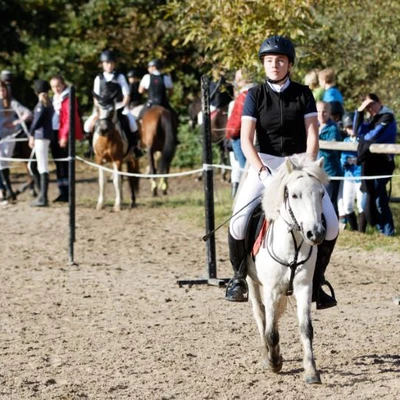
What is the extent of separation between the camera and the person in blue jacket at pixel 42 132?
58.0 ft

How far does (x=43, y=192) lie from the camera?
17797 mm

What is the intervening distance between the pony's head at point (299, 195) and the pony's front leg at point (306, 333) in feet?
1.55

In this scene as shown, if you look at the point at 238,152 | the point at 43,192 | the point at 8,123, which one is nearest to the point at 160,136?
the point at 8,123

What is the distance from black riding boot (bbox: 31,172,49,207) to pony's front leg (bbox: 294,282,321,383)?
11.1m

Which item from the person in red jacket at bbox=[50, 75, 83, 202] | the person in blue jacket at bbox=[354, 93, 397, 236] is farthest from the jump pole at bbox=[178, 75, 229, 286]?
the person in red jacket at bbox=[50, 75, 83, 202]

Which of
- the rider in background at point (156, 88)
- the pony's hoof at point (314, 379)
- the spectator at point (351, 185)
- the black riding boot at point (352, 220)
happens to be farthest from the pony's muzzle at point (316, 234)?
the rider in background at point (156, 88)

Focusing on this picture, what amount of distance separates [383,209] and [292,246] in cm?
645

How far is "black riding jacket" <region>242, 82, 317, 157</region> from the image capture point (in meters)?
7.54

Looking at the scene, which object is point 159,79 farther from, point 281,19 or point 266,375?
point 266,375

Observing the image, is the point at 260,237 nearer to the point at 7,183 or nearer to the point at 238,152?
the point at 238,152

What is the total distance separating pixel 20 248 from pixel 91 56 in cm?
1391

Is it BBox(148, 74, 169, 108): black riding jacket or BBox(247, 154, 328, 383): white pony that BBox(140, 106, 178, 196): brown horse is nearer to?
BBox(148, 74, 169, 108): black riding jacket

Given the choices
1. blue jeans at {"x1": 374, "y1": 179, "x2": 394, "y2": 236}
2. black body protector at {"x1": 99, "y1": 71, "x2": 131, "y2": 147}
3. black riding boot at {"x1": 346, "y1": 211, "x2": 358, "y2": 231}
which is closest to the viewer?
blue jeans at {"x1": 374, "y1": 179, "x2": 394, "y2": 236}

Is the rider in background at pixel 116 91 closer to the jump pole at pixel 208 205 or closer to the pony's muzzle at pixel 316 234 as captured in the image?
the jump pole at pixel 208 205
